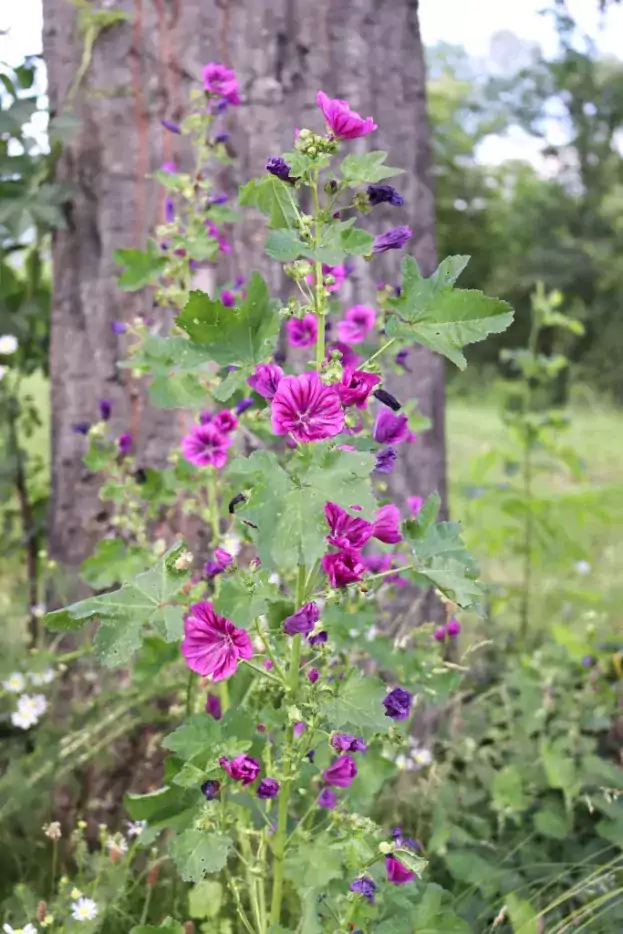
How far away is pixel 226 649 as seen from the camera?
4.13 feet

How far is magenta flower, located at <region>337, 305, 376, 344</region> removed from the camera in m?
1.84

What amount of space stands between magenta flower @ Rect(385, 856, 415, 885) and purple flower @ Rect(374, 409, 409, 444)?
0.65 metres

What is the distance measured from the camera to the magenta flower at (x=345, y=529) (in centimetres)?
122

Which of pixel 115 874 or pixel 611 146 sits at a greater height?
pixel 611 146

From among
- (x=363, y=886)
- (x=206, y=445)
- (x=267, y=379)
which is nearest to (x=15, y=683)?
(x=206, y=445)

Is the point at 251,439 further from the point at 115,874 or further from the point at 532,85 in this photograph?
the point at 532,85

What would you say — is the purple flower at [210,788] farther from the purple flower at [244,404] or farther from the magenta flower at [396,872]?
the purple flower at [244,404]

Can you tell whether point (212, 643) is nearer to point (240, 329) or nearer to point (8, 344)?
point (240, 329)

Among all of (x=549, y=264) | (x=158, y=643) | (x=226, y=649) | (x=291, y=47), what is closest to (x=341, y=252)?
(x=226, y=649)

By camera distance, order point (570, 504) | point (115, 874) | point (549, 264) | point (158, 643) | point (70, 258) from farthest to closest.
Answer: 1. point (549, 264)
2. point (570, 504)
3. point (70, 258)
4. point (115, 874)
5. point (158, 643)

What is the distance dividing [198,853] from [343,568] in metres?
0.43

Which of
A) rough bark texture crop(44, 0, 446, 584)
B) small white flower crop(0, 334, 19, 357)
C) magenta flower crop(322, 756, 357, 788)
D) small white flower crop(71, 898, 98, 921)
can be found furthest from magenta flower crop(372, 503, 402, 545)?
small white flower crop(0, 334, 19, 357)

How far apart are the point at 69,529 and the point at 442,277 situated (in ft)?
5.15

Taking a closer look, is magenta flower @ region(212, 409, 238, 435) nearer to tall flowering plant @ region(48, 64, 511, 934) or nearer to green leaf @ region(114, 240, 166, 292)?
tall flowering plant @ region(48, 64, 511, 934)
